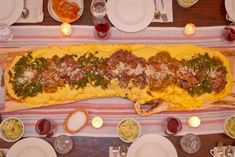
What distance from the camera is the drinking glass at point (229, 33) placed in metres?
3.37

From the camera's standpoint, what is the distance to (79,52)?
3.24 metres

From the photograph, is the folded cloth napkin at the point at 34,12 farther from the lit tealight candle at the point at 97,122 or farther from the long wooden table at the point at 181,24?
the lit tealight candle at the point at 97,122

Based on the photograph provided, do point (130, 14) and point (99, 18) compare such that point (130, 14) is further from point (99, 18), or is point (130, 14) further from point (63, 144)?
point (63, 144)

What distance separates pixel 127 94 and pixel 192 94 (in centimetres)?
57

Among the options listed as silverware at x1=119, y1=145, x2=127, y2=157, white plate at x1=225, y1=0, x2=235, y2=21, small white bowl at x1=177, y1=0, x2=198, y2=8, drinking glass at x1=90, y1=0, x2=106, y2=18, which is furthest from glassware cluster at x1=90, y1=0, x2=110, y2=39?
white plate at x1=225, y1=0, x2=235, y2=21

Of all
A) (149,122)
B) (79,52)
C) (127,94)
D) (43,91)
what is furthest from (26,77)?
(149,122)

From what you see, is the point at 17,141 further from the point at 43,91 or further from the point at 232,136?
the point at 232,136

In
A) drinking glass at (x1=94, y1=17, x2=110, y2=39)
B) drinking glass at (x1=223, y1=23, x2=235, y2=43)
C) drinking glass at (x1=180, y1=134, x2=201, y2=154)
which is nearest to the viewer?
drinking glass at (x1=180, y1=134, x2=201, y2=154)

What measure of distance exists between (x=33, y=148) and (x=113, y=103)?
779mm

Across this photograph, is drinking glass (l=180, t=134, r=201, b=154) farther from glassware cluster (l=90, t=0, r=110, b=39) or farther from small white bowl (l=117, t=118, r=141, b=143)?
glassware cluster (l=90, t=0, r=110, b=39)

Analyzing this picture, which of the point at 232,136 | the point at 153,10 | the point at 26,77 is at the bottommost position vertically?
the point at 232,136

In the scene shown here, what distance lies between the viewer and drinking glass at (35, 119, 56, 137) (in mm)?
3102

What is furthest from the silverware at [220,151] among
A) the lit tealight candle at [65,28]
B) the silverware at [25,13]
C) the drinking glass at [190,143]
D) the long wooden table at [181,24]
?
the silverware at [25,13]

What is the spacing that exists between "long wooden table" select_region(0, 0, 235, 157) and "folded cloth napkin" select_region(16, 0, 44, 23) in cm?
5
